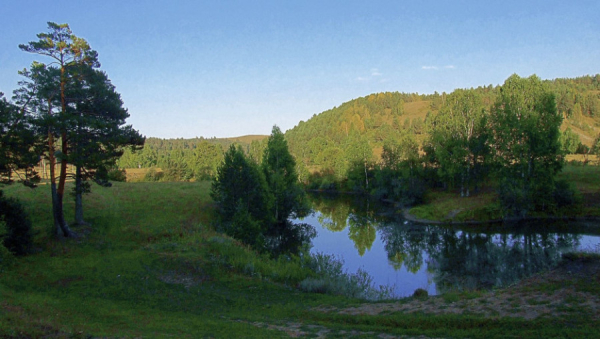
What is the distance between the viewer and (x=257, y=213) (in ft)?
107

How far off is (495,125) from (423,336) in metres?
44.5

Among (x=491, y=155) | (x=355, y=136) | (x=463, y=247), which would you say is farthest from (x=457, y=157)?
(x=355, y=136)

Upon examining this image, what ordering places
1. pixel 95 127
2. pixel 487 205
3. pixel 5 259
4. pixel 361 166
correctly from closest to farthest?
pixel 5 259
pixel 95 127
pixel 487 205
pixel 361 166

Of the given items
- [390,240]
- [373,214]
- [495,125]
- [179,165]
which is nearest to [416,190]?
[373,214]

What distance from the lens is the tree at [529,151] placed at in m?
41.3

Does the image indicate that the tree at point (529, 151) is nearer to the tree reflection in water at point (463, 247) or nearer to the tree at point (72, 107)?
the tree reflection in water at point (463, 247)

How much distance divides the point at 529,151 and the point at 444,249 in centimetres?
1970

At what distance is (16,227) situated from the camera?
20031 mm

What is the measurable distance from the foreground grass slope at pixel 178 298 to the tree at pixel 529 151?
3296cm

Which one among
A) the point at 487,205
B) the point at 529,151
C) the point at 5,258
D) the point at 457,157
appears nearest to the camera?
the point at 5,258

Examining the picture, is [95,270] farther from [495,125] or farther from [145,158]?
[145,158]

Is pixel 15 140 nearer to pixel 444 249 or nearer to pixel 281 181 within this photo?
pixel 281 181

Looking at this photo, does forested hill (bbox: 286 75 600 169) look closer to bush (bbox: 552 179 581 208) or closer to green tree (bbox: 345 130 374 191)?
green tree (bbox: 345 130 374 191)

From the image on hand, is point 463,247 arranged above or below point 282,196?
below
